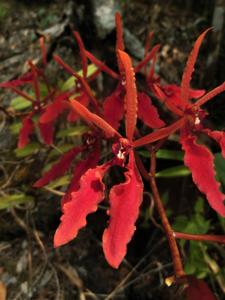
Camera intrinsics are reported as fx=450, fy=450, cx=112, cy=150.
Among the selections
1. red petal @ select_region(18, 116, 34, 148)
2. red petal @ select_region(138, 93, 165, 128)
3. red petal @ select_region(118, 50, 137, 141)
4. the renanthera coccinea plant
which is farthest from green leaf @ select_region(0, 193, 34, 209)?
red petal @ select_region(118, 50, 137, 141)

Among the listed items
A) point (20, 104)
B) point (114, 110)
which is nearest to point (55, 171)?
point (114, 110)

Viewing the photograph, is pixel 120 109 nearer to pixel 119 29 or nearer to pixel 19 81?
pixel 119 29

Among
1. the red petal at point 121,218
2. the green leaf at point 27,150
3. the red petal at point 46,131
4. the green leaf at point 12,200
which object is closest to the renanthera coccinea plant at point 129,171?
the red petal at point 121,218

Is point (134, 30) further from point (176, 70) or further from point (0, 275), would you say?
point (0, 275)

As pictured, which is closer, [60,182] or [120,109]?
[120,109]

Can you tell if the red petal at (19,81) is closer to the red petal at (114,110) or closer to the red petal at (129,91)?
the red petal at (114,110)

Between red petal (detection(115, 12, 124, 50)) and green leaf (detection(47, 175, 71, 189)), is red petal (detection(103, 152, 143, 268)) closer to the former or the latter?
red petal (detection(115, 12, 124, 50))
